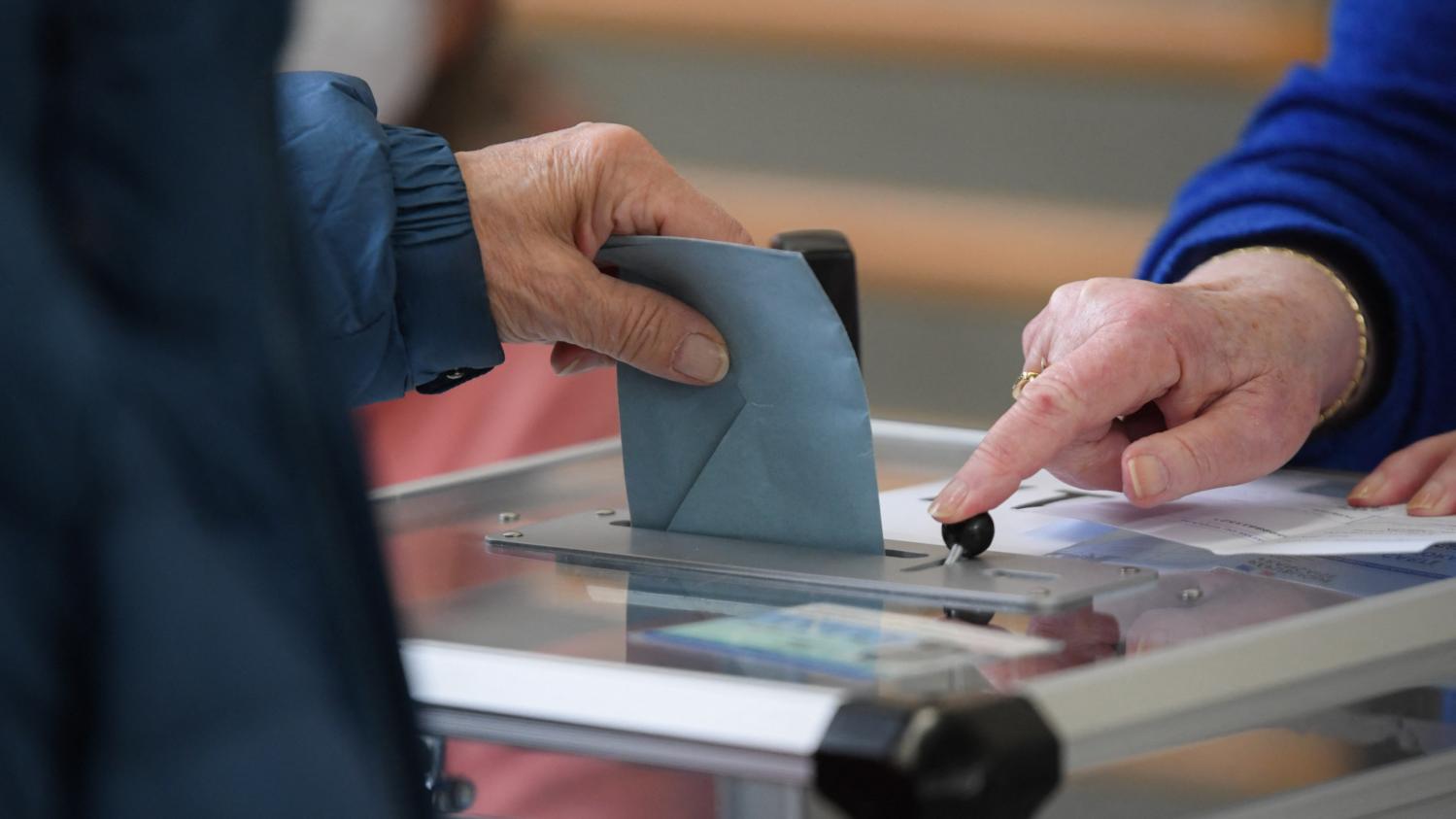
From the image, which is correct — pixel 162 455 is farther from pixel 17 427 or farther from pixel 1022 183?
pixel 1022 183

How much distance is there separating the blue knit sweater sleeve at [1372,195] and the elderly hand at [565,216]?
48cm

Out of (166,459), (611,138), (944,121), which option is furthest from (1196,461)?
(944,121)

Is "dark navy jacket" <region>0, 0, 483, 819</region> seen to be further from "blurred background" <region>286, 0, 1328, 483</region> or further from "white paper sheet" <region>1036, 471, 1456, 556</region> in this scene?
"blurred background" <region>286, 0, 1328, 483</region>

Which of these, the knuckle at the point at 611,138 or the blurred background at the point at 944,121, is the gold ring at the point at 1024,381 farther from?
the blurred background at the point at 944,121

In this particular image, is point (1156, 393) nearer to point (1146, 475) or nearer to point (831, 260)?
point (1146, 475)

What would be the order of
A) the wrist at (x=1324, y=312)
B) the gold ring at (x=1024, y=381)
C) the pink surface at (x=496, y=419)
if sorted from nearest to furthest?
the gold ring at (x=1024, y=381) → the wrist at (x=1324, y=312) → the pink surface at (x=496, y=419)

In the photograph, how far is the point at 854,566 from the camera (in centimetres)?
80

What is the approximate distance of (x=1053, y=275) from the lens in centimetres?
267

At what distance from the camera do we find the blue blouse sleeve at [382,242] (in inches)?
37.2

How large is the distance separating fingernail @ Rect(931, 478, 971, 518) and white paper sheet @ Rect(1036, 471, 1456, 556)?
0.38ft

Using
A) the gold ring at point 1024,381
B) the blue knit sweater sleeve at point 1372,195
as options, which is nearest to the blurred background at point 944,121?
the blue knit sweater sleeve at point 1372,195

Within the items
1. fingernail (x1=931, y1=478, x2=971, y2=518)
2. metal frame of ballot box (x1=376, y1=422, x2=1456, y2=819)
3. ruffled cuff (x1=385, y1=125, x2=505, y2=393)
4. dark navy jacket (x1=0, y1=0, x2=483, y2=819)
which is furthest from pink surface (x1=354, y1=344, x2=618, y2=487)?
dark navy jacket (x1=0, y1=0, x2=483, y2=819)

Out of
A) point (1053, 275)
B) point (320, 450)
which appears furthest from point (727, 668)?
point (1053, 275)

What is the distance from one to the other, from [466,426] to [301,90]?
0.84m
